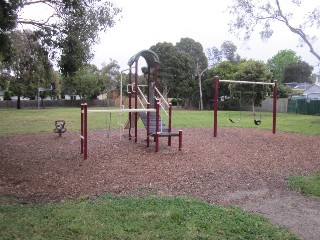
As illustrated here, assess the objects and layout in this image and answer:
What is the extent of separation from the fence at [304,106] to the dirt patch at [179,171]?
88.2 feet

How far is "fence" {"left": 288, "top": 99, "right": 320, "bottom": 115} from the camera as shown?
39.0m

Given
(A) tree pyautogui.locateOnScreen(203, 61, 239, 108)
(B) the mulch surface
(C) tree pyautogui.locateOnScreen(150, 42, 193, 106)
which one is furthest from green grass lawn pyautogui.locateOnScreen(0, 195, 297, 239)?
(C) tree pyautogui.locateOnScreen(150, 42, 193, 106)

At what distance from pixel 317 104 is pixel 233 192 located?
35.5 m

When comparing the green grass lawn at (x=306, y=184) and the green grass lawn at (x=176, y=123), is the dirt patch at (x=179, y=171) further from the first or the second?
the green grass lawn at (x=176, y=123)

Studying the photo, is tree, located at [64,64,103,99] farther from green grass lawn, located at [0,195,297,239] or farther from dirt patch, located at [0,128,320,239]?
green grass lawn, located at [0,195,297,239]

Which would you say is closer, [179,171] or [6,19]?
[6,19]

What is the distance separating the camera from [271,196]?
6836 mm

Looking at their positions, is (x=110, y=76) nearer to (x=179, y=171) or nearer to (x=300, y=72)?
(x=300, y=72)

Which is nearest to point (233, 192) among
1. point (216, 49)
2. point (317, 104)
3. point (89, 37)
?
point (89, 37)

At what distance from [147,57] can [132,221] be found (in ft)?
30.3

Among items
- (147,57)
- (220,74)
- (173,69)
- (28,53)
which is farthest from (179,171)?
(220,74)

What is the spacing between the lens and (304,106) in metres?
40.7

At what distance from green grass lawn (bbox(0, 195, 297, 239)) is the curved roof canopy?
7663 mm

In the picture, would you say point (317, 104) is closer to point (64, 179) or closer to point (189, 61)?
point (189, 61)
